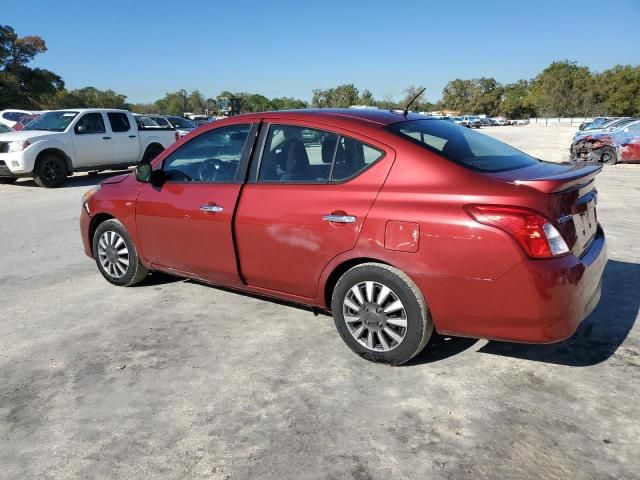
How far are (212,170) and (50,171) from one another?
1052cm

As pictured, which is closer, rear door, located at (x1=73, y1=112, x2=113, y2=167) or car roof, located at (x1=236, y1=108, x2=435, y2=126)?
car roof, located at (x1=236, y1=108, x2=435, y2=126)

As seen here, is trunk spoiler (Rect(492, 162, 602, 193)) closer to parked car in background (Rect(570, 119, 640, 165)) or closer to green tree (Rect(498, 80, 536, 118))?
parked car in background (Rect(570, 119, 640, 165))

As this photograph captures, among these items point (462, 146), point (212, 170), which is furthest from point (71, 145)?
point (462, 146)

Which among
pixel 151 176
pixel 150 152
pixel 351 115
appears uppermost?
pixel 351 115

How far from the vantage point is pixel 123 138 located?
14672mm

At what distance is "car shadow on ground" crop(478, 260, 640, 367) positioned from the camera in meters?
3.61

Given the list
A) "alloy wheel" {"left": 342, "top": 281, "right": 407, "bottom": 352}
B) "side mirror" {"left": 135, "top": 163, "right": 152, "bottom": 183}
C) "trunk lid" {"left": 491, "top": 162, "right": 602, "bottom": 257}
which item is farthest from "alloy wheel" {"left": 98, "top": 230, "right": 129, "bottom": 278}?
"trunk lid" {"left": 491, "top": 162, "right": 602, "bottom": 257}

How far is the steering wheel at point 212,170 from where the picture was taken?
4.27 m

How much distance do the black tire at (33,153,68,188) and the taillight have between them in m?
12.6

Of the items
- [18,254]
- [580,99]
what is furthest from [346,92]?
[18,254]

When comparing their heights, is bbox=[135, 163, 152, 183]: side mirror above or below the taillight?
above

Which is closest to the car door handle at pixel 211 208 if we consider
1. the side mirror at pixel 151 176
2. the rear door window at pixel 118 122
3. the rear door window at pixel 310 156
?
the rear door window at pixel 310 156

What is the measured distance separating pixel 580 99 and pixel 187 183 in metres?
101

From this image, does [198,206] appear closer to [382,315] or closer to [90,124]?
[382,315]
